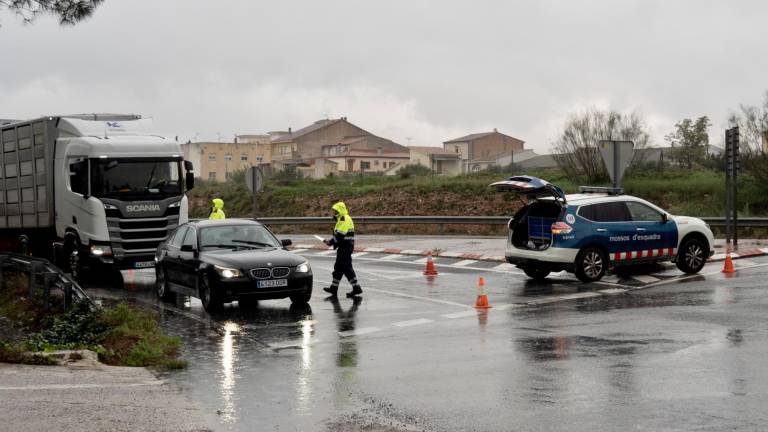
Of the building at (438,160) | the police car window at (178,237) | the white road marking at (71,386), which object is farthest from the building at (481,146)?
the white road marking at (71,386)

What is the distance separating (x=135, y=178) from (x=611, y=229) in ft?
32.0

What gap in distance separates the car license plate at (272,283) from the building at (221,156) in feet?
358

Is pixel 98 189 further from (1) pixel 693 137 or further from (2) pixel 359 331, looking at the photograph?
(1) pixel 693 137

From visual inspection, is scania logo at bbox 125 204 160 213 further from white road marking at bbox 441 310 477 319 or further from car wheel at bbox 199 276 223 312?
white road marking at bbox 441 310 477 319

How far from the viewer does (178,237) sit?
17797mm

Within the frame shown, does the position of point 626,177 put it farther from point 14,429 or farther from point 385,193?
point 14,429

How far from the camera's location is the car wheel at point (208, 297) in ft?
50.8

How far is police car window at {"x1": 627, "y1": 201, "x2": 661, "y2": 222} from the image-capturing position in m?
19.2

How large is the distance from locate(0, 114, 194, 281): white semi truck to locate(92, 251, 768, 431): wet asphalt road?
229cm

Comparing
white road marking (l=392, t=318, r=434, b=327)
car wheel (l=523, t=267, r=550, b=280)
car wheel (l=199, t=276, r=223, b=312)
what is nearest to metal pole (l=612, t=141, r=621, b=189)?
car wheel (l=523, t=267, r=550, b=280)

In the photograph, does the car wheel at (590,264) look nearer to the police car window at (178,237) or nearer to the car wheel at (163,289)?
the police car window at (178,237)

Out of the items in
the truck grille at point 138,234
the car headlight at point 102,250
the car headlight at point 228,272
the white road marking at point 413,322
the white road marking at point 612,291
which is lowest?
the white road marking at point 413,322

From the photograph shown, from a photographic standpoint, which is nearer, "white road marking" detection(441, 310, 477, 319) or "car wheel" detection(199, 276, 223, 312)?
"white road marking" detection(441, 310, 477, 319)

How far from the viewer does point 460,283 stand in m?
19.3
